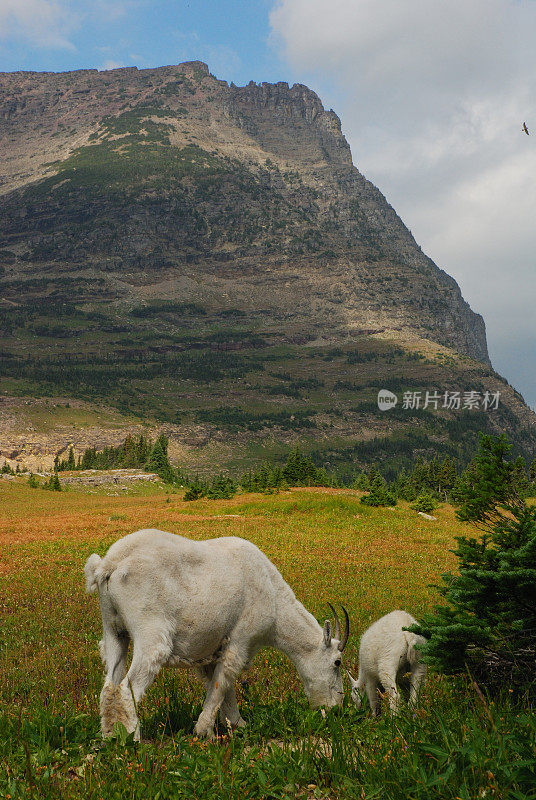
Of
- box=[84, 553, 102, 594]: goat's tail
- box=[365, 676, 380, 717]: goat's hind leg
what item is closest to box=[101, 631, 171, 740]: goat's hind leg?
box=[84, 553, 102, 594]: goat's tail

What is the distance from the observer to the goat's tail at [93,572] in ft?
18.0

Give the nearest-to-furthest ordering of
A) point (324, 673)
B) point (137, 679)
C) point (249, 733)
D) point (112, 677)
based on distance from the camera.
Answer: point (137, 679) → point (112, 677) → point (249, 733) → point (324, 673)

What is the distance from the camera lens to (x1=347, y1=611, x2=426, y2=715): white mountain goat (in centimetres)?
671

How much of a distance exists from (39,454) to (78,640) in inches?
6129

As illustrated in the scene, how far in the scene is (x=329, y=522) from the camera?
31.2m

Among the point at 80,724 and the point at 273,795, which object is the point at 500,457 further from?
the point at 80,724

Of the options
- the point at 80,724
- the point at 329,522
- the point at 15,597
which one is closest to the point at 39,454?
the point at 329,522

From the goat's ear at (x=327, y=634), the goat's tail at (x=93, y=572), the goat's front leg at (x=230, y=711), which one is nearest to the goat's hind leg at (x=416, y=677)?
the goat's ear at (x=327, y=634)

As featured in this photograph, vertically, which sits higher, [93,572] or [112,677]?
[93,572]

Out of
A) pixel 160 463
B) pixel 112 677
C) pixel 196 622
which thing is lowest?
pixel 160 463

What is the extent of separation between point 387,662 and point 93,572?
3908 millimetres

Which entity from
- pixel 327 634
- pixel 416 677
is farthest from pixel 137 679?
pixel 416 677

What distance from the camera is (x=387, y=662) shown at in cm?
675

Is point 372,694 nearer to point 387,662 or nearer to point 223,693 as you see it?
point 387,662
